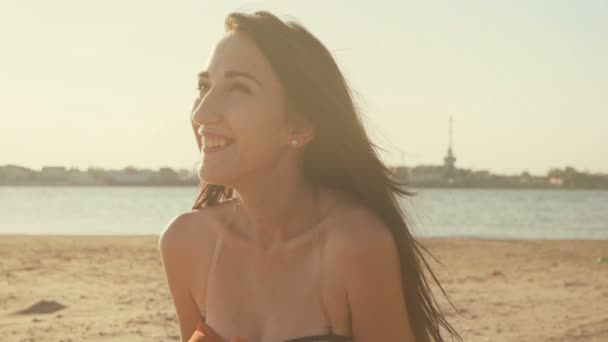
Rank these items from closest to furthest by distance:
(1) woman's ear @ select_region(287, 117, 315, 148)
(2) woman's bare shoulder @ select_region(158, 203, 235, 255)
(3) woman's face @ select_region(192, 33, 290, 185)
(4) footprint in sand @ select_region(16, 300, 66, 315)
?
1. (3) woman's face @ select_region(192, 33, 290, 185)
2. (1) woman's ear @ select_region(287, 117, 315, 148)
3. (2) woman's bare shoulder @ select_region(158, 203, 235, 255)
4. (4) footprint in sand @ select_region(16, 300, 66, 315)

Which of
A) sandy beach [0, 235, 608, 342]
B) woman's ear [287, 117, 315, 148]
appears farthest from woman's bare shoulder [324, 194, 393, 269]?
sandy beach [0, 235, 608, 342]

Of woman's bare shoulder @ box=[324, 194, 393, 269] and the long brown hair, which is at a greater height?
the long brown hair

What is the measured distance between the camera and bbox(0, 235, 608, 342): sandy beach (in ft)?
24.6

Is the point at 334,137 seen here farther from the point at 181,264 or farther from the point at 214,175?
the point at 181,264

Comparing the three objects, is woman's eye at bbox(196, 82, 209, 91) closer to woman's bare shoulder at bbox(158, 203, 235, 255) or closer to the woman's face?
the woman's face

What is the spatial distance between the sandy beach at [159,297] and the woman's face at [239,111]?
4737 millimetres

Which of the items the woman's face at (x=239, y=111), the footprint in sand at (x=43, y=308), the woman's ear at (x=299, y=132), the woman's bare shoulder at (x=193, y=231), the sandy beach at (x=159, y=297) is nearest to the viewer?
the woman's face at (x=239, y=111)

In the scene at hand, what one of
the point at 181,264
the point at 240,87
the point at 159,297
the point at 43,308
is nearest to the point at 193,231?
the point at 181,264

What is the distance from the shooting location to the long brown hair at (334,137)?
2.72m

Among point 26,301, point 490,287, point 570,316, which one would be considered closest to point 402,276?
point 570,316

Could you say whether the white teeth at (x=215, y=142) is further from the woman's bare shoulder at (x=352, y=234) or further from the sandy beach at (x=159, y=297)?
the sandy beach at (x=159, y=297)

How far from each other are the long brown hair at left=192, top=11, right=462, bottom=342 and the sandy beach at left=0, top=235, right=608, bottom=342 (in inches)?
177

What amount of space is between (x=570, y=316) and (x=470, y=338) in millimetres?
1621

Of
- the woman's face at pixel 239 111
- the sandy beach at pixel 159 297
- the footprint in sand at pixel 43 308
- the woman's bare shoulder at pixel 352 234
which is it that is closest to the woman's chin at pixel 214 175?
the woman's face at pixel 239 111
